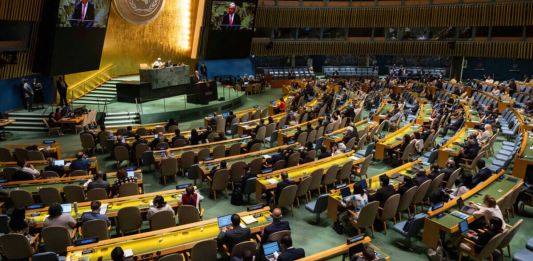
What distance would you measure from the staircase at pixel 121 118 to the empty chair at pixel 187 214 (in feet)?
39.7

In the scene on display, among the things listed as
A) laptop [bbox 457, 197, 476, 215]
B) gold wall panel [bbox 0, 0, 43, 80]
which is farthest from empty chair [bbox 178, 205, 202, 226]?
gold wall panel [bbox 0, 0, 43, 80]

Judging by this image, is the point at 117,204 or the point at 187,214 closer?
the point at 187,214

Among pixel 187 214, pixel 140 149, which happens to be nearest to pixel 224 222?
pixel 187 214

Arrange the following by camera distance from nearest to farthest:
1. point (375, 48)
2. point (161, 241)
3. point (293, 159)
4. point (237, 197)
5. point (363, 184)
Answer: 1. point (161, 241)
2. point (363, 184)
3. point (237, 197)
4. point (293, 159)
5. point (375, 48)

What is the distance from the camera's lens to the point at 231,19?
29.4 meters

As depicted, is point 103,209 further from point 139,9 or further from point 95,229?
point 139,9

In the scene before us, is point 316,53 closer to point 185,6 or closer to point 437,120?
point 185,6

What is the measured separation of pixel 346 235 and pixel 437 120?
351 inches

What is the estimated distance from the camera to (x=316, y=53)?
36.3 meters

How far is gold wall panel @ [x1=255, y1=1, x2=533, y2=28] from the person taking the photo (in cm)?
2861

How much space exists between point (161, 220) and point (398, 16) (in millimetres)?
31356

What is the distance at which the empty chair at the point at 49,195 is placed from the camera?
849cm

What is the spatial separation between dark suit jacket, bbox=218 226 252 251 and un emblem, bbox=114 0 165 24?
20.7 meters

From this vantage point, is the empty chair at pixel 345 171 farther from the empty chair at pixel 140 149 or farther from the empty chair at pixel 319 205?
the empty chair at pixel 140 149
